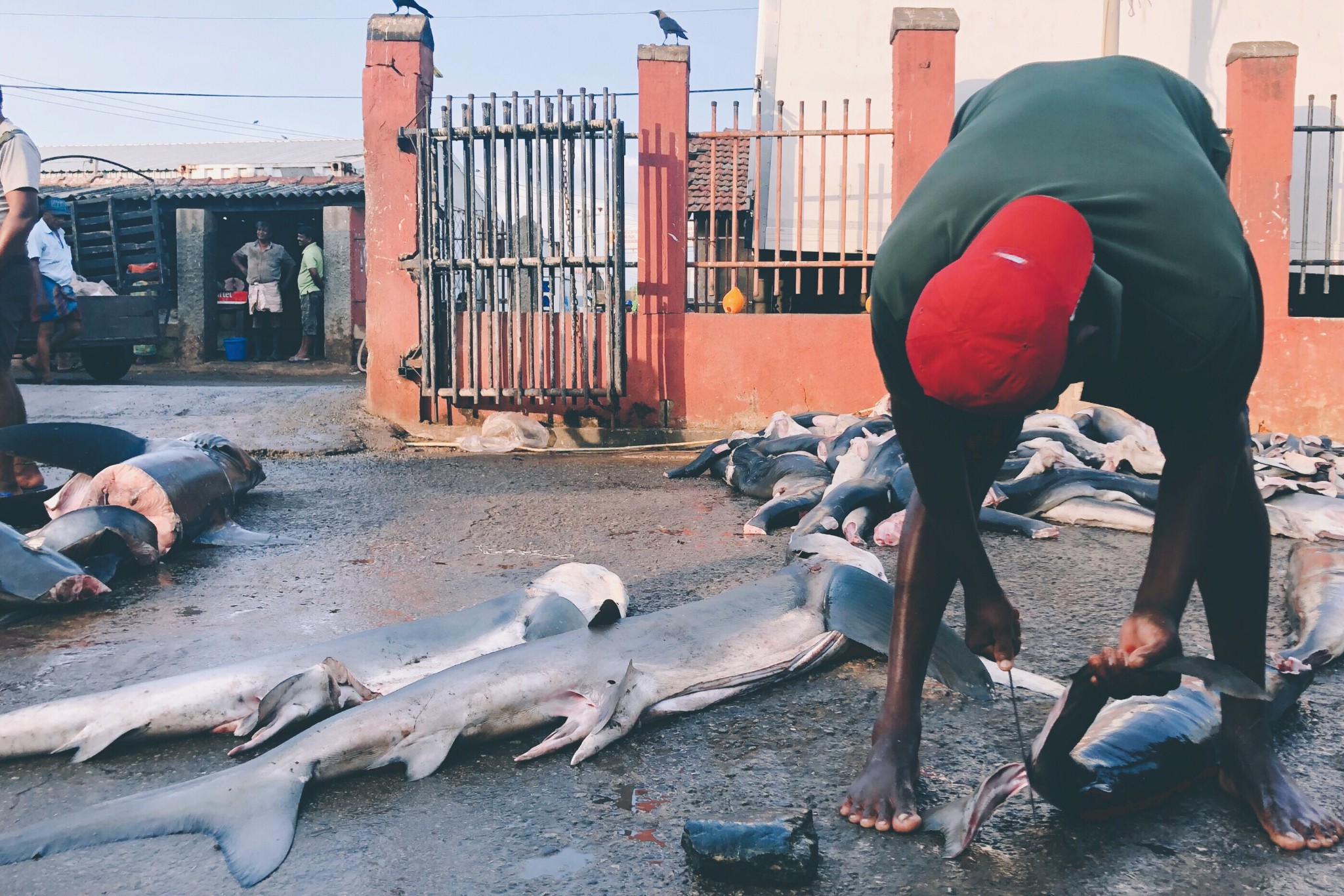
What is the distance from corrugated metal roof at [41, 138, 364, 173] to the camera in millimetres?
22547

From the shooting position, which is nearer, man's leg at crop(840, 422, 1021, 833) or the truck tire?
man's leg at crop(840, 422, 1021, 833)

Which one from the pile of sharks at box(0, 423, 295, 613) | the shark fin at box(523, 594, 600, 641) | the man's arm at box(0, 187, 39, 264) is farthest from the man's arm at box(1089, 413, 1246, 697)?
the man's arm at box(0, 187, 39, 264)

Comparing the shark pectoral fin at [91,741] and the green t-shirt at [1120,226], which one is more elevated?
the green t-shirt at [1120,226]

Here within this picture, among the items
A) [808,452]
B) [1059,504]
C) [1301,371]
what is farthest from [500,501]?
[1301,371]

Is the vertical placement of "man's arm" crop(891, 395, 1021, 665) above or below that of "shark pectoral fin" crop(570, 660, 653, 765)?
above

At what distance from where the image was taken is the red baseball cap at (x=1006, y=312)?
1.47 metres

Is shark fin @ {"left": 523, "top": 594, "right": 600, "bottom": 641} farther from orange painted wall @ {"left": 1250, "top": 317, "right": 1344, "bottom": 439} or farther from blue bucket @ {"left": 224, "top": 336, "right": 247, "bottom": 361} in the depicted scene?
blue bucket @ {"left": 224, "top": 336, "right": 247, "bottom": 361}

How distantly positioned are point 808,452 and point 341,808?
4634mm

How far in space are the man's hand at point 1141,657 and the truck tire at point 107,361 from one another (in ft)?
41.2

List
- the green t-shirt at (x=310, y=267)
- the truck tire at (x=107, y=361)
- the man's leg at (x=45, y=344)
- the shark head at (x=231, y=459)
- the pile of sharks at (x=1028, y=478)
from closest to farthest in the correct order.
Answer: the pile of sharks at (x=1028, y=478), the shark head at (x=231, y=459), the man's leg at (x=45, y=344), the truck tire at (x=107, y=361), the green t-shirt at (x=310, y=267)

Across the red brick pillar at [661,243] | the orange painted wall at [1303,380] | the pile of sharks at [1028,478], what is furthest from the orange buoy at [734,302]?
the orange painted wall at [1303,380]

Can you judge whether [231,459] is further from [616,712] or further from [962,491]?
[962,491]

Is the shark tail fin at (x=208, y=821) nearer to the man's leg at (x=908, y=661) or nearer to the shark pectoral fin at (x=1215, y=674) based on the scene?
the man's leg at (x=908, y=661)

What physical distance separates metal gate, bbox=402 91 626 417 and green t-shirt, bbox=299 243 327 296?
7577 mm
